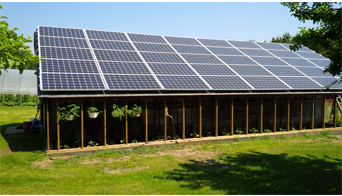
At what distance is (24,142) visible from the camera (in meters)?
15.1

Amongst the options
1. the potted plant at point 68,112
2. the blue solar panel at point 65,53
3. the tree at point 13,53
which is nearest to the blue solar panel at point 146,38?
the blue solar panel at point 65,53

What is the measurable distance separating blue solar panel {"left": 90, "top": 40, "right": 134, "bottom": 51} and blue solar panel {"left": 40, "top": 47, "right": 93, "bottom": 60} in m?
1.29

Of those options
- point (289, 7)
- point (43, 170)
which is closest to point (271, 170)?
point (289, 7)

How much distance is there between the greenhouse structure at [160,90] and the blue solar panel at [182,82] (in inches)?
2.3

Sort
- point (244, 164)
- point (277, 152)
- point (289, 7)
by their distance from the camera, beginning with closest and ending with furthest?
point (289, 7), point (244, 164), point (277, 152)

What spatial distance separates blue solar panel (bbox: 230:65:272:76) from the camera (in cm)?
1812

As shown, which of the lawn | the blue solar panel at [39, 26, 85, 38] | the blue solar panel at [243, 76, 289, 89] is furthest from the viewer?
the blue solar panel at [39, 26, 85, 38]

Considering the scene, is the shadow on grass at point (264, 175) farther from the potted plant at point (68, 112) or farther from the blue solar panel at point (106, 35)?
the blue solar panel at point (106, 35)

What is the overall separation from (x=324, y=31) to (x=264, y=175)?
5.58 metres

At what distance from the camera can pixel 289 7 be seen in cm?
959

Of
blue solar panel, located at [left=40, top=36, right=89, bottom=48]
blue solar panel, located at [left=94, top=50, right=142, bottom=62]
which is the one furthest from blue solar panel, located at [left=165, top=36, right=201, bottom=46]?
blue solar panel, located at [left=40, top=36, right=89, bottom=48]

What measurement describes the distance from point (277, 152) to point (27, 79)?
34.1m

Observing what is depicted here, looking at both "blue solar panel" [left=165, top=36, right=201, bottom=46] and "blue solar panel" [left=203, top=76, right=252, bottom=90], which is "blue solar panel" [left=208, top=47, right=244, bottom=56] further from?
"blue solar panel" [left=203, top=76, right=252, bottom=90]

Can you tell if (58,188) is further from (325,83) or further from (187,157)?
(325,83)
